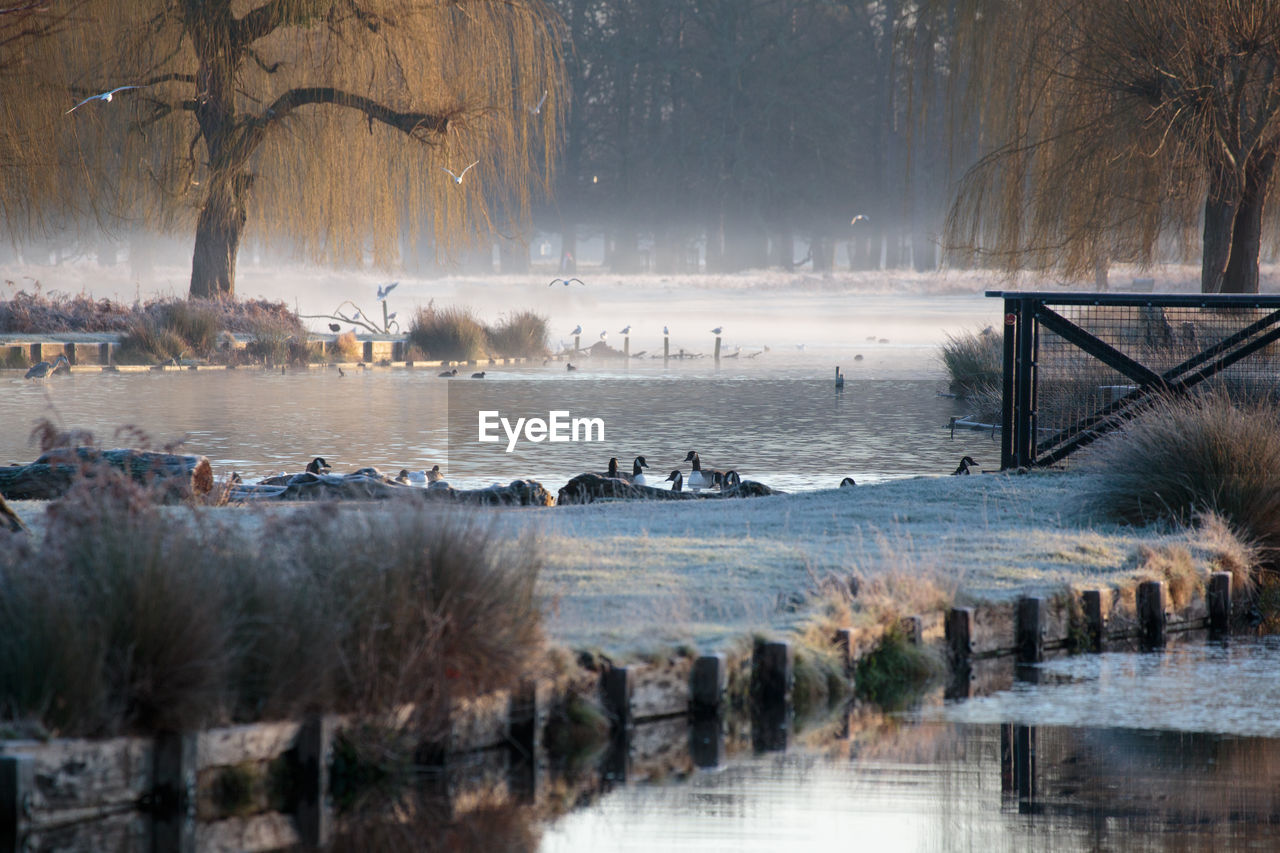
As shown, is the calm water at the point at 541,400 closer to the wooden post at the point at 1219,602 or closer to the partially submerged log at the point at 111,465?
the partially submerged log at the point at 111,465

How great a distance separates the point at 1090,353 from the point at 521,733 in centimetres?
920

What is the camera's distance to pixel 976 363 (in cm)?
2866

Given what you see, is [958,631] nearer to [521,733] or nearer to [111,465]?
[521,733]

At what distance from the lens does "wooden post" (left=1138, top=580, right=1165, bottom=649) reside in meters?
10.2

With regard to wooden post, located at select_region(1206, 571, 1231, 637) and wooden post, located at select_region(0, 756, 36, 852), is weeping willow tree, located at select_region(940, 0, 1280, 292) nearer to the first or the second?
wooden post, located at select_region(1206, 571, 1231, 637)

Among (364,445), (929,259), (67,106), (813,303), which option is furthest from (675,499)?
(929,259)

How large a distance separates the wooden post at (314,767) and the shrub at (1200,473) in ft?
24.3

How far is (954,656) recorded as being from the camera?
30.2ft

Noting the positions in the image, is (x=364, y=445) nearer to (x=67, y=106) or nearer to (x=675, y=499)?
(x=675, y=499)

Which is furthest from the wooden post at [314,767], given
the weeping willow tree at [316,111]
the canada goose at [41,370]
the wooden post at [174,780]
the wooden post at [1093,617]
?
the canada goose at [41,370]

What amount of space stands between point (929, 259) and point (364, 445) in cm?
5335

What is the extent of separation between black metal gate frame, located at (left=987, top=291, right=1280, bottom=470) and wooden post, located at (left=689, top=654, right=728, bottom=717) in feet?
24.5

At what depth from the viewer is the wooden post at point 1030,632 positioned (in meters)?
9.48

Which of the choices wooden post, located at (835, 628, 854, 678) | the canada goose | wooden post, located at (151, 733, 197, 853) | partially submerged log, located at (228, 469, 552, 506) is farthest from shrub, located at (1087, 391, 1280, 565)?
the canada goose
